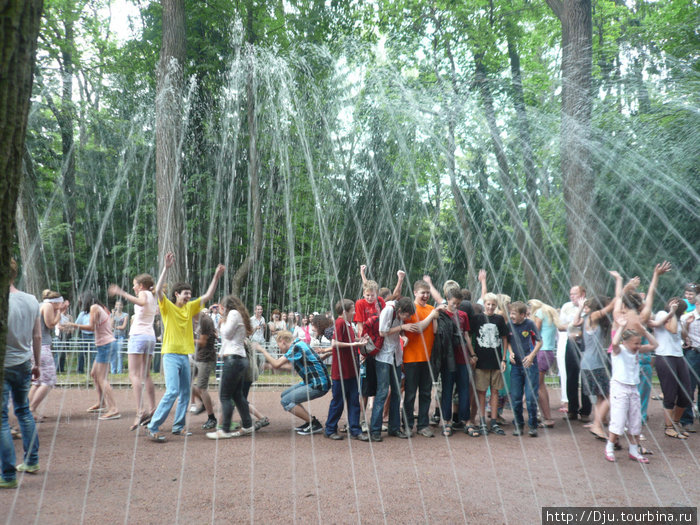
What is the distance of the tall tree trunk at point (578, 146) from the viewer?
510 inches

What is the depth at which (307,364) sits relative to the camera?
7.62m

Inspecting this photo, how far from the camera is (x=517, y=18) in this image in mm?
20984

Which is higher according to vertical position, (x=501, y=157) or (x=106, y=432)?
(x=501, y=157)

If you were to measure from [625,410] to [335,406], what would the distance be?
141 inches

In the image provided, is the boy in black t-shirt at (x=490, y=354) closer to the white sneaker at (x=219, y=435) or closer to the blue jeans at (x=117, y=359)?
the white sneaker at (x=219, y=435)

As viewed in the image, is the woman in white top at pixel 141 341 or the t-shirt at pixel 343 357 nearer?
the t-shirt at pixel 343 357

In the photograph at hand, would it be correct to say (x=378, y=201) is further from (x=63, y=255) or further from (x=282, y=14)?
(x=63, y=255)

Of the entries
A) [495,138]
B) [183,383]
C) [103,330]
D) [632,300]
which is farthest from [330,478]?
[495,138]

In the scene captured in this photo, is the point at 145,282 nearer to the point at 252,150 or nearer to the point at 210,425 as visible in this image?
the point at 210,425

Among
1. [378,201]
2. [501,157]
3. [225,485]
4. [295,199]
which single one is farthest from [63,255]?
[225,485]

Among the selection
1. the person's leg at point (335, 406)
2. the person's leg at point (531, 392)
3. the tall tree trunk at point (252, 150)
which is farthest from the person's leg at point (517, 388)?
the tall tree trunk at point (252, 150)

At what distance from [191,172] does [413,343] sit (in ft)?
53.3

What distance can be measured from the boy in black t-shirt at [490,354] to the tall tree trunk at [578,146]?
5351 mm

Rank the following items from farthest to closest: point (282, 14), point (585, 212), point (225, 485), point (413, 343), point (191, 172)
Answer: point (191, 172)
point (282, 14)
point (585, 212)
point (413, 343)
point (225, 485)
